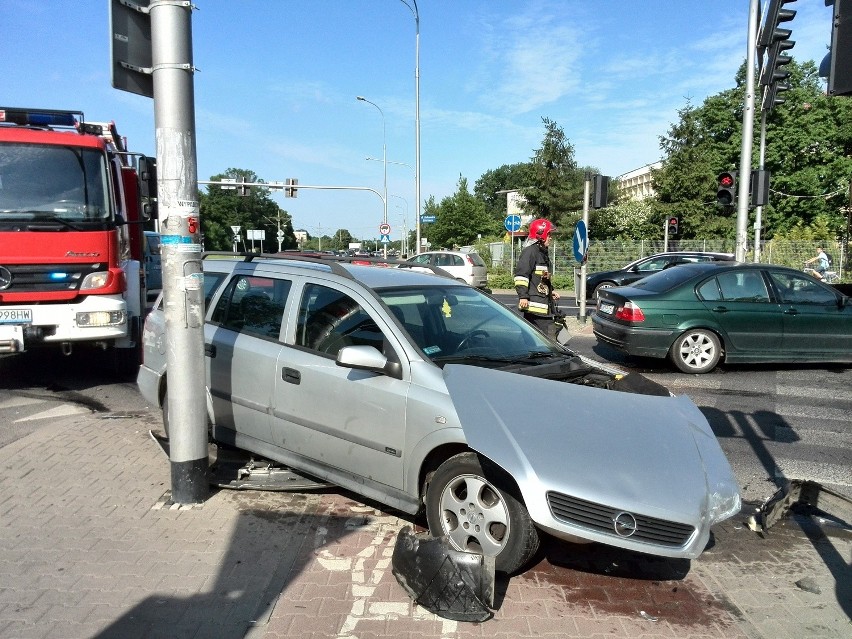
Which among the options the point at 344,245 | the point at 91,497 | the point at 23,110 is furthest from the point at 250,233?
the point at 344,245

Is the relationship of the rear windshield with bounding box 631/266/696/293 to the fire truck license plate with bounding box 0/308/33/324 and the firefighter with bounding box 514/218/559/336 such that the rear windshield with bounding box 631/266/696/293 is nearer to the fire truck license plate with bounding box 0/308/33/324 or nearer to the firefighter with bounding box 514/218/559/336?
the firefighter with bounding box 514/218/559/336

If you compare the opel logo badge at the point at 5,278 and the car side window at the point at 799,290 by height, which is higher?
the opel logo badge at the point at 5,278

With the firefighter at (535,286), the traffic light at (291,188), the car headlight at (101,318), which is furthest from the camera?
the traffic light at (291,188)

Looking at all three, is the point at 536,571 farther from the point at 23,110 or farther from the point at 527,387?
the point at 23,110

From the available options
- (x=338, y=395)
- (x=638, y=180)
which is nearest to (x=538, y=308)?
(x=338, y=395)

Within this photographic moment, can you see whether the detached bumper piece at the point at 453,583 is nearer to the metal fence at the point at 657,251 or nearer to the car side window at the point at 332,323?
the car side window at the point at 332,323

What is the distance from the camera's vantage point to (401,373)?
13.4 ft

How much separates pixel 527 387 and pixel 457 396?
0.41 meters

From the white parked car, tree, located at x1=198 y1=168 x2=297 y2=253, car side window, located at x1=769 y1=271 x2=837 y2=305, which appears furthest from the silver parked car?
tree, located at x1=198 y1=168 x2=297 y2=253

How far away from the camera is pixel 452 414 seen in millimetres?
3770

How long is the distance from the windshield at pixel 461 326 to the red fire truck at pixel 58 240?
14.1 ft

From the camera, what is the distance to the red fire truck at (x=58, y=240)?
307 inches

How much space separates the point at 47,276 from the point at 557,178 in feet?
124

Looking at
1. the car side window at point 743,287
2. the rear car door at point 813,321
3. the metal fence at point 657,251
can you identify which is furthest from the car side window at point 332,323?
the metal fence at point 657,251
